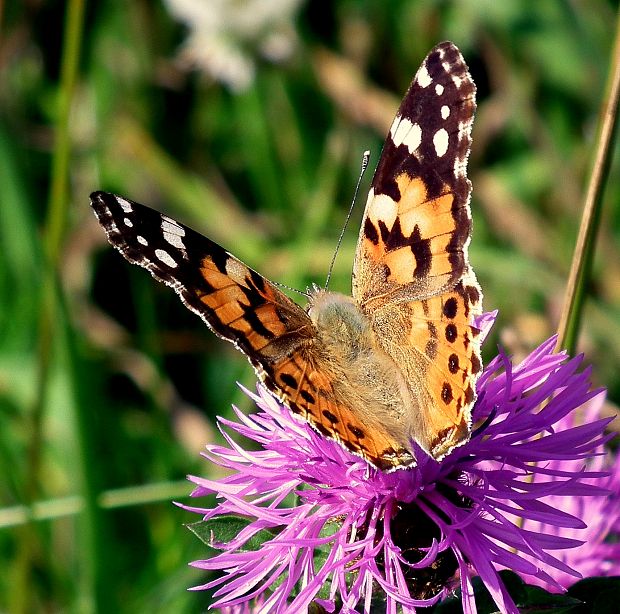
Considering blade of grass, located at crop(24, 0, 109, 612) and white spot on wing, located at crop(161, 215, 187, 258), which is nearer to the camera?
white spot on wing, located at crop(161, 215, 187, 258)

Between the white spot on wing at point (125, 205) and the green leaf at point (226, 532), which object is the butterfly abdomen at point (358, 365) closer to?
the green leaf at point (226, 532)

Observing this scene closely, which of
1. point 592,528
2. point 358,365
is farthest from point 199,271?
point 592,528

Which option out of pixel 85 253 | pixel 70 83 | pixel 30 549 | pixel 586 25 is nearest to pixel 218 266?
pixel 70 83

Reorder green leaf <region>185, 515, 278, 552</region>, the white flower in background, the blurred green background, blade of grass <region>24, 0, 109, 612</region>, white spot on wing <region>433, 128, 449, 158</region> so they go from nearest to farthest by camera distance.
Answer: green leaf <region>185, 515, 278, 552</region>
white spot on wing <region>433, 128, 449, 158</region>
blade of grass <region>24, 0, 109, 612</region>
the blurred green background
the white flower in background

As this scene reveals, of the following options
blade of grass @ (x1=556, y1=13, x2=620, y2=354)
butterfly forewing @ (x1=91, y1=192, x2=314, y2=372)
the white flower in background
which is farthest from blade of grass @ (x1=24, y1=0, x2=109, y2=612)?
the white flower in background

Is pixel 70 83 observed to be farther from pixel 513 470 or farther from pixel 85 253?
pixel 85 253

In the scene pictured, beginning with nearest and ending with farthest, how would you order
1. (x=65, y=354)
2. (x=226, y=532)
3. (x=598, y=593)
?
(x=598, y=593), (x=226, y=532), (x=65, y=354)

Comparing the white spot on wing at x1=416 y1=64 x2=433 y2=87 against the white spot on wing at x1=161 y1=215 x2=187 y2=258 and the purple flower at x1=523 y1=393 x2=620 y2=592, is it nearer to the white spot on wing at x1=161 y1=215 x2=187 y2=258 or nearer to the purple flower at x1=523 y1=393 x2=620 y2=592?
the white spot on wing at x1=161 y1=215 x2=187 y2=258

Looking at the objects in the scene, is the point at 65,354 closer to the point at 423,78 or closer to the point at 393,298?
the point at 393,298
